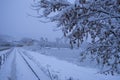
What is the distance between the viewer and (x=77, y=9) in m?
3.82

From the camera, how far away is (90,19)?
3.84 meters

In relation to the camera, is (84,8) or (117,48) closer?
(84,8)

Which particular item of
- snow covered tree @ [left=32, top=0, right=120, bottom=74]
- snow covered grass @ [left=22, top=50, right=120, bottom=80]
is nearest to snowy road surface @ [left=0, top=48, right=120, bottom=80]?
snow covered grass @ [left=22, top=50, right=120, bottom=80]

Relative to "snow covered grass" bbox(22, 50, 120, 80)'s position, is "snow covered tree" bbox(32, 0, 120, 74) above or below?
above

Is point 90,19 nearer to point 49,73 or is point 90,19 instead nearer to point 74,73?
point 49,73

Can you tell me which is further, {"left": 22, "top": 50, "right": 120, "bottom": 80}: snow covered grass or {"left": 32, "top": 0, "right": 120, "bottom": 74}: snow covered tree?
{"left": 22, "top": 50, "right": 120, "bottom": 80}: snow covered grass

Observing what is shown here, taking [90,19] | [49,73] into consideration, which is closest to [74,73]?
[49,73]

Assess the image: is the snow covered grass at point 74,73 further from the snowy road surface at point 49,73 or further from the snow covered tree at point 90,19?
the snow covered tree at point 90,19

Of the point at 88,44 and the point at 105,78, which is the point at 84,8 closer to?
the point at 88,44

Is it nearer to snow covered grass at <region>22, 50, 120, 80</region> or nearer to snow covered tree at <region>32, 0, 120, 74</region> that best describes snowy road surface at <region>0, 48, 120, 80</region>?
snow covered grass at <region>22, 50, 120, 80</region>

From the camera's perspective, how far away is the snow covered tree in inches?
151

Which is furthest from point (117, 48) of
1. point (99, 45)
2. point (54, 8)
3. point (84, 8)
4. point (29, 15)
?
point (29, 15)

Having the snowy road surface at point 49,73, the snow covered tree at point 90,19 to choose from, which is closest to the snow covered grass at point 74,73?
the snowy road surface at point 49,73

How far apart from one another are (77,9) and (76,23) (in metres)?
0.36
